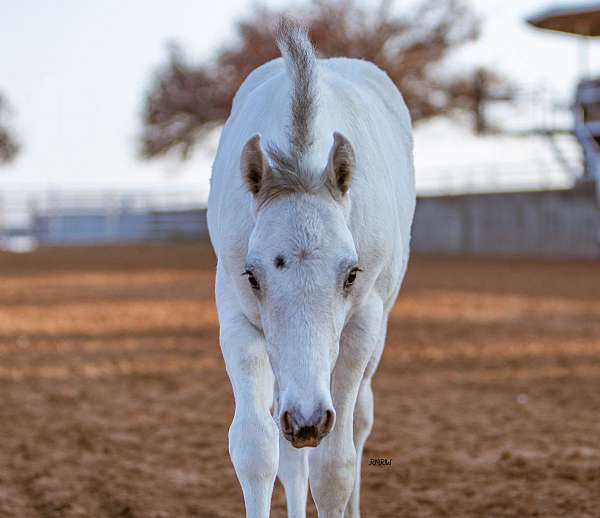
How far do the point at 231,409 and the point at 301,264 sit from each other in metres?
4.57

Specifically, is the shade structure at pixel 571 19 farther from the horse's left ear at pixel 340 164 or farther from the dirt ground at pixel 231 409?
the horse's left ear at pixel 340 164

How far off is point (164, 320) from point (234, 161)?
8.93m

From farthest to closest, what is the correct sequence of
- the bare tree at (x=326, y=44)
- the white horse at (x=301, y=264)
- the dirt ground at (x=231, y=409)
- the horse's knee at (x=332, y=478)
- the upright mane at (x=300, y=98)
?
the bare tree at (x=326, y=44), the dirt ground at (x=231, y=409), the horse's knee at (x=332, y=478), the upright mane at (x=300, y=98), the white horse at (x=301, y=264)

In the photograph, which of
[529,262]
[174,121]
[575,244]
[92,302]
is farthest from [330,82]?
[174,121]

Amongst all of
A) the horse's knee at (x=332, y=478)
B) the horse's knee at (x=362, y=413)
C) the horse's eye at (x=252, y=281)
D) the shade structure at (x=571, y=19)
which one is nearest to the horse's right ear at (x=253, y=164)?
the horse's eye at (x=252, y=281)

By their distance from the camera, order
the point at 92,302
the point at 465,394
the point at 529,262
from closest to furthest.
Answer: the point at 465,394 < the point at 92,302 < the point at 529,262

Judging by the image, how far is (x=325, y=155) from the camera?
3.35m

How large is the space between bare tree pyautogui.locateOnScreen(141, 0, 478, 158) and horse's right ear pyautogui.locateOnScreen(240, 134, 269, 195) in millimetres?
27584

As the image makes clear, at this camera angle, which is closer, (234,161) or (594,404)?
(234,161)

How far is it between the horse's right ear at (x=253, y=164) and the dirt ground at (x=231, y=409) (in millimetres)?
2190

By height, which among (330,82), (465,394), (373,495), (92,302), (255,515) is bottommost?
(92,302)

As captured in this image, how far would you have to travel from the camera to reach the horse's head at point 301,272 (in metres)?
2.78

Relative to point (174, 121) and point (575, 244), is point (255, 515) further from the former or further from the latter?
point (174, 121)

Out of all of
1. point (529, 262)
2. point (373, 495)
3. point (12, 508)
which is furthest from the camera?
point (529, 262)
